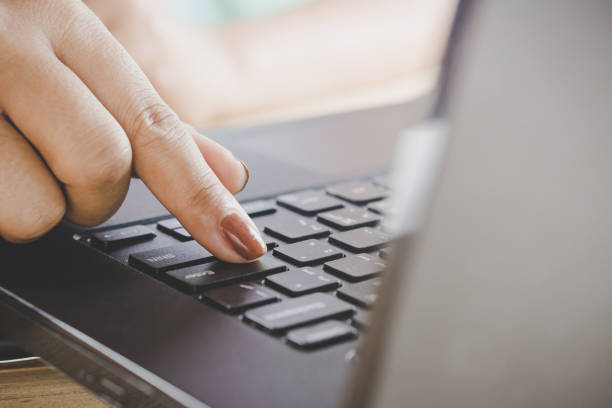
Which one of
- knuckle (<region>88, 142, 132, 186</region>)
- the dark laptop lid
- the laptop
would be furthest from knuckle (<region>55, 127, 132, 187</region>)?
the dark laptop lid

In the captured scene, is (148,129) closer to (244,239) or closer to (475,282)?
(244,239)

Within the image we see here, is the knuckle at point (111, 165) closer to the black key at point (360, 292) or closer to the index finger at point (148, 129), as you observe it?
the index finger at point (148, 129)

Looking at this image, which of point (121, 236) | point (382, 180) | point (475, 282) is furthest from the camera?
point (382, 180)

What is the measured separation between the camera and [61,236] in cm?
34

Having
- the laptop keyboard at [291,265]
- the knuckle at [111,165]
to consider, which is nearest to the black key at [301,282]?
the laptop keyboard at [291,265]

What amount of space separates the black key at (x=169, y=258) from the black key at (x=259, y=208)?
0.06 m

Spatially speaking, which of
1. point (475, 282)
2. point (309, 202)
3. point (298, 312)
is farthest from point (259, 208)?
point (475, 282)

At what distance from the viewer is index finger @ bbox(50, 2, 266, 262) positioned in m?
0.35

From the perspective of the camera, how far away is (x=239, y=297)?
27 cm

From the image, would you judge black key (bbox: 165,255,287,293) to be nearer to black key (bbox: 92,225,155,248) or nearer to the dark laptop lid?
black key (bbox: 92,225,155,248)

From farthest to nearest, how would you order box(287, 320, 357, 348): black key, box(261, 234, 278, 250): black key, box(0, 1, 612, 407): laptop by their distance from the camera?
1. box(261, 234, 278, 250): black key
2. box(287, 320, 357, 348): black key
3. box(0, 1, 612, 407): laptop

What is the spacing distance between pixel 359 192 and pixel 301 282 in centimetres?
15

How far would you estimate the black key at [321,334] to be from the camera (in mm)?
232

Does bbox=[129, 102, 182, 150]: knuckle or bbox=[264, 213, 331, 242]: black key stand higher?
bbox=[129, 102, 182, 150]: knuckle
